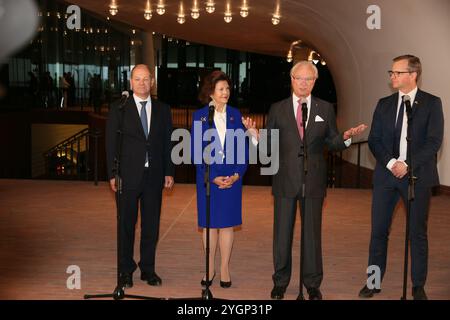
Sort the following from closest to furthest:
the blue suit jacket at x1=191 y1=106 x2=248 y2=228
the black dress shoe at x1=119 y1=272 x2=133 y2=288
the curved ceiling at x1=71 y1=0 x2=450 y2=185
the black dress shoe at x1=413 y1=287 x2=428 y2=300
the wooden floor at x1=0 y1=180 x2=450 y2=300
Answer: the black dress shoe at x1=413 y1=287 x2=428 y2=300 < the blue suit jacket at x1=191 y1=106 x2=248 y2=228 < the black dress shoe at x1=119 y1=272 x2=133 y2=288 < the wooden floor at x1=0 y1=180 x2=450 y2=300 < the curved ceiling at x1=71 y1=0 x2=450 y2=185

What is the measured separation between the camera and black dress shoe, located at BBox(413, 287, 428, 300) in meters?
5.14

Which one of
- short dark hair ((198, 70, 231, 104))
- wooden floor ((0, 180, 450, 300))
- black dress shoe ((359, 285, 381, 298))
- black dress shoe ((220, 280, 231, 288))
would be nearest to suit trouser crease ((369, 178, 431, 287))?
black dress shoe ((359, 285, 381, 298))

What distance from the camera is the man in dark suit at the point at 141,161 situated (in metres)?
5.39

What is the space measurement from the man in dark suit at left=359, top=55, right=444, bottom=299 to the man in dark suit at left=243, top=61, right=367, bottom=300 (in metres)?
0.43

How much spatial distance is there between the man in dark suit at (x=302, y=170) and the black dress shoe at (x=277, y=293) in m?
0.20

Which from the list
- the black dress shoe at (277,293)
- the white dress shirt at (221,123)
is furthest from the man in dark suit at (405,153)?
the white dress shirt at (221,123)

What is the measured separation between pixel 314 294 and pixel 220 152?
4.36ft

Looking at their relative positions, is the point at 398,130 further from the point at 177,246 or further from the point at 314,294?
the point at 177,246

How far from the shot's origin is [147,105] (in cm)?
553

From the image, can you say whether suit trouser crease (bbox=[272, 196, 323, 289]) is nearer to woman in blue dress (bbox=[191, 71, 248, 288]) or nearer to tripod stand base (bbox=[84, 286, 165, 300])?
woman in blue dress (bbox=[191, 71, 248, 288])

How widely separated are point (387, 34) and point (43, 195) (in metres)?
6.17

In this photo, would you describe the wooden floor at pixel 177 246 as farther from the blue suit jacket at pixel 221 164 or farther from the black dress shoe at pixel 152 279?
the blue suit jacket at pixel 221 164

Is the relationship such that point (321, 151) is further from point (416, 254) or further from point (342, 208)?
point (342, 208)

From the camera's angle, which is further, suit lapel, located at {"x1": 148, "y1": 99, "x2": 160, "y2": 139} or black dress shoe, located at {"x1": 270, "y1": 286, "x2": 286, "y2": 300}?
suit lapel, located at {"x1": 148, "y1": 99, "x2": 160, "y2": 139}
